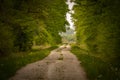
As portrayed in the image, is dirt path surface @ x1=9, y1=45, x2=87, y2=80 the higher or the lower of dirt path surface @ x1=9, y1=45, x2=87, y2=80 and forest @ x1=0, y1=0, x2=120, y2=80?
the lower

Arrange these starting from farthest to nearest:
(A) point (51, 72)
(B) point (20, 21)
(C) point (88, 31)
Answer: (C) point (88, 31), (B) point (20, 21), (A) point (51, 72)

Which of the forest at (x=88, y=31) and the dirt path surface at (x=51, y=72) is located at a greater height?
the forest at (x=88, y=31)

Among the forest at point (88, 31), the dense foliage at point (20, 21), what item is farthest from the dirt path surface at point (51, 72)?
the dense foliage at point (20, 21)

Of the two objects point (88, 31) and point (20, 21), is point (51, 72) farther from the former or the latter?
point (88, 31)

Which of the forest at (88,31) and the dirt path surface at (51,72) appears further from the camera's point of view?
the forest at (88,31)

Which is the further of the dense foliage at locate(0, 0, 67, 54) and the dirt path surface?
the dense foliage at locate(0, 0, 67, 54)

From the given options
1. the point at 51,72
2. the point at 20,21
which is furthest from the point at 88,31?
the point at 51,72

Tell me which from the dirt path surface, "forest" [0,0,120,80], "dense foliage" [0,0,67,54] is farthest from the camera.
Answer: "dense foliage" [0,0,67,54]

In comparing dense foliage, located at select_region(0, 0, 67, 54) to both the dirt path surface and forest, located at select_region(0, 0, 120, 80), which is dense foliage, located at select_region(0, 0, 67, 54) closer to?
forest, located at select_region(0, 0, 120, 80)

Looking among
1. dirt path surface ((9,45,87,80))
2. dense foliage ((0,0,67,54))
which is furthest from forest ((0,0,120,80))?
dirt path surface ((9,45,87,80))

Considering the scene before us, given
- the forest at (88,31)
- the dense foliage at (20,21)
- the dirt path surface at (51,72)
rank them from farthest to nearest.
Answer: the dense foliage at (20,21), the forest at (88,31), the dirt path surface at (51,72)

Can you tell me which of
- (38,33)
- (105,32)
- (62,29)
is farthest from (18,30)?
(62,29)

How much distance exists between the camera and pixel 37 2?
83.9ft

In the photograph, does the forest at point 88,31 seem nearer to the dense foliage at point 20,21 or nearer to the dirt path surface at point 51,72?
the dense foliage at point 20,21
